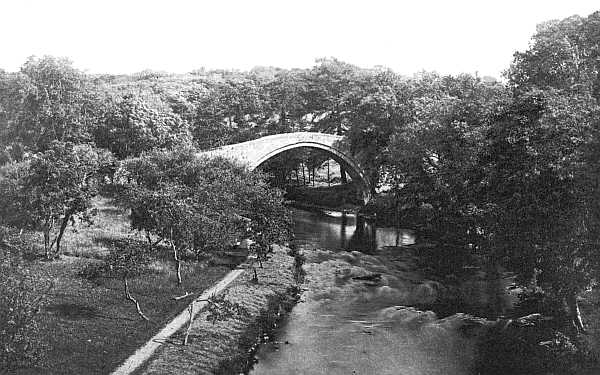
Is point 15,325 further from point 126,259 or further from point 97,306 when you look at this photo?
point 97,306

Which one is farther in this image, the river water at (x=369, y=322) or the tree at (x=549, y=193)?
the river water at (x=369, y=322)

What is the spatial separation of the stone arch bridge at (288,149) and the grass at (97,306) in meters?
14.8

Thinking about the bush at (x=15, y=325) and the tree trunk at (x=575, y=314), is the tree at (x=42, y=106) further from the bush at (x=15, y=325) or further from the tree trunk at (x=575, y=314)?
the tree trunk at (x=575, y=314)

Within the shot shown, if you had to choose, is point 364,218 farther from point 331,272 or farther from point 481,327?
point 481,327

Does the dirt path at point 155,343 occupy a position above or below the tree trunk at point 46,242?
below

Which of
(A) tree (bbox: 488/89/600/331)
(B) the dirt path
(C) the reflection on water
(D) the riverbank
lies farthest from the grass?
(A) tree (bbox: 488/89/600/331)

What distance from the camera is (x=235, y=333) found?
2634 cm

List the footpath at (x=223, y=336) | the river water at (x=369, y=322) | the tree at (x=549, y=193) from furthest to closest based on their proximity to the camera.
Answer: the river water at (x=369, y=322)
the footpath at (x=223, y=336)
the tree at (x=549, y=193)

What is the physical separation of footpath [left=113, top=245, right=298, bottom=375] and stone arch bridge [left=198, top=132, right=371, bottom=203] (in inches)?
679

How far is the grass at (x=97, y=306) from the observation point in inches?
834

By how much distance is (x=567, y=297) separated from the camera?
23.9 metres

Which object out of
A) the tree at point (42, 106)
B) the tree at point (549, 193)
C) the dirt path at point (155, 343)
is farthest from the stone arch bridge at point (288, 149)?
the tree at point (549, 193)

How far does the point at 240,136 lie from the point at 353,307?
5138 cm

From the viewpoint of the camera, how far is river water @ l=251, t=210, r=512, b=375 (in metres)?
24.0
